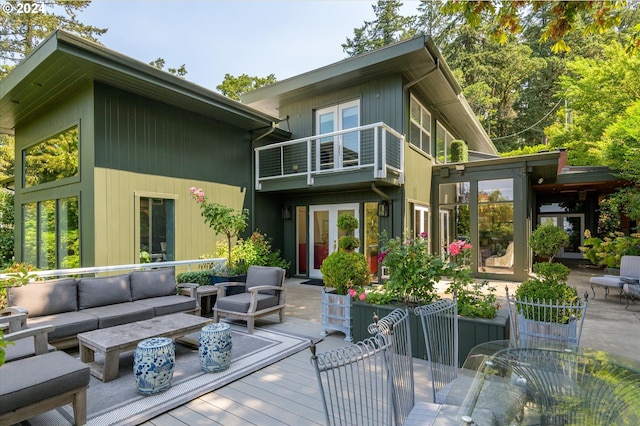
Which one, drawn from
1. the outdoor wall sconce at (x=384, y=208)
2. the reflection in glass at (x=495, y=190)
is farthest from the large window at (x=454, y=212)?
the outdoor wall sconce at (x=384, y=208)

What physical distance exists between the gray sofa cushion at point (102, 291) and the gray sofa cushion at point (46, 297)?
9 centimetres

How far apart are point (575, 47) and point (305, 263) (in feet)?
64.8

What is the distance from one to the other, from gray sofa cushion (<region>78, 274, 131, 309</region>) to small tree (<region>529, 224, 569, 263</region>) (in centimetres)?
603

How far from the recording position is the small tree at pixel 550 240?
14.5 ft

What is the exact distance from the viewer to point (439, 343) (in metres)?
2.50

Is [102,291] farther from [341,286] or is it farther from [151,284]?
[341,286]

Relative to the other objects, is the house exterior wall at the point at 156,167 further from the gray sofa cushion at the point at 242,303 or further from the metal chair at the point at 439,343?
the metal chair at the point at 439,343

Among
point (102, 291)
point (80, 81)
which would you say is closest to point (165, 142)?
point (80, 81)

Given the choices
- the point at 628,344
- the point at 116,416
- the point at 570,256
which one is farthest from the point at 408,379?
the point at 570,256

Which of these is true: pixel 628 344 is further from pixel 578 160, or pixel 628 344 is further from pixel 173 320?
pixel 578 160

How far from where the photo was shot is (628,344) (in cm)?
414

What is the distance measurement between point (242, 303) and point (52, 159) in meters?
6.23

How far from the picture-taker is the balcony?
7270 mm

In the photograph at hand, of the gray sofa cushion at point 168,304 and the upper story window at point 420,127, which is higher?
the upper story window at point 420,127
